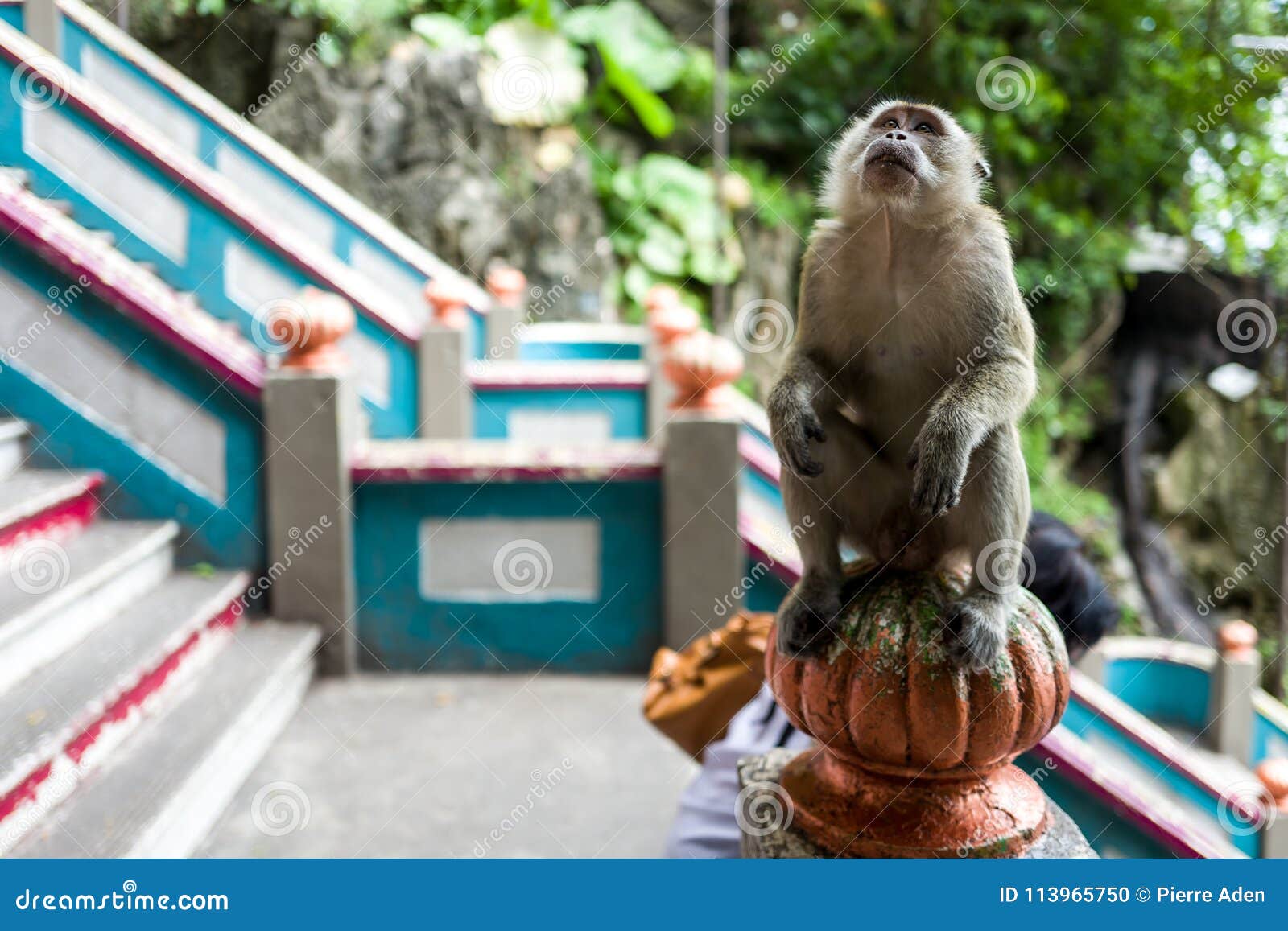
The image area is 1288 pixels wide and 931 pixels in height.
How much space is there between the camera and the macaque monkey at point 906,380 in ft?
5.72

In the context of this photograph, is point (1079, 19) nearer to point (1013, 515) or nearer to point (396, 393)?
point (396, 393)

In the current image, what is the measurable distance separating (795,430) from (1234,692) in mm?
4421

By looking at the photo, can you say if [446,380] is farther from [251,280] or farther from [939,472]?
[939,472]

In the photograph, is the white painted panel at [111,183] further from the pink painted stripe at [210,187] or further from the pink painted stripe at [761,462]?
the pink painted stripe at [761,462]

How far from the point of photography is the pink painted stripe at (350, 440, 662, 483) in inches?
174

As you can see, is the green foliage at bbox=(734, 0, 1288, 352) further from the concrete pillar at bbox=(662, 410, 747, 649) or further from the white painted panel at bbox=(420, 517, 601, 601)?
the white painted panel at bbox=(420, 517, 601, 601)

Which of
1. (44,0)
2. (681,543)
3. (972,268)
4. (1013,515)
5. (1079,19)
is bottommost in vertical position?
(681,543)

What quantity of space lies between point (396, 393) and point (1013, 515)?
4978mm

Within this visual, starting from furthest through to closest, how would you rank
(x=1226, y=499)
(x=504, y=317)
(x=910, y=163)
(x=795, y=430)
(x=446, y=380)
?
(x=1226, y=499) → (x=504, y=317) → (x=446, y=380) → (x=910, y=163) → (x=795, y=430)

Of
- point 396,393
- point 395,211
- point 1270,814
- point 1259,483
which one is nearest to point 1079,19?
point 1259,483

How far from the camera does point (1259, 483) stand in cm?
952

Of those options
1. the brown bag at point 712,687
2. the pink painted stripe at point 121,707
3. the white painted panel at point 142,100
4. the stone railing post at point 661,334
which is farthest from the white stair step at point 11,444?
the stone railing post at point 661,334
